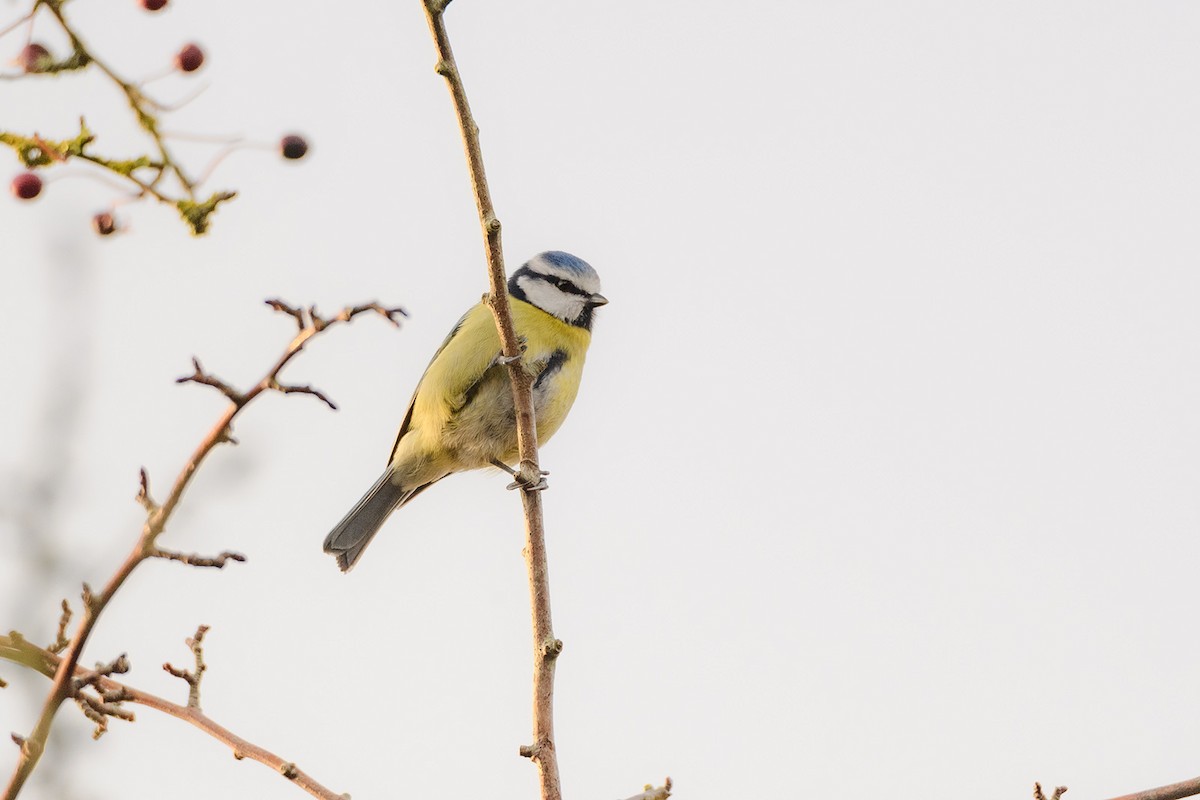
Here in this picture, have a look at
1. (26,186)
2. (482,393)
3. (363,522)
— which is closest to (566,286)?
(482,393)

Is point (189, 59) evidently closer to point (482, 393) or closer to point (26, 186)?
point (26, 186)

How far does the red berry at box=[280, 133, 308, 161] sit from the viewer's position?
2738 millimetres

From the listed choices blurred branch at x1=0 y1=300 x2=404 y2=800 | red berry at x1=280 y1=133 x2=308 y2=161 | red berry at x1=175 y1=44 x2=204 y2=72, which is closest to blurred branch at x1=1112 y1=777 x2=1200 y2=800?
blurred branch at x1=0 y1=300 x2=404 y2=800

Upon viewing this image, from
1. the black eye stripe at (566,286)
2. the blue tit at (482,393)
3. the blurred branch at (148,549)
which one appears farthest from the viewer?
the black eye stripe at (566,286)

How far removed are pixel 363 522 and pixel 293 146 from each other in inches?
116

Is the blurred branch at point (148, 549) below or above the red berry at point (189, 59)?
below

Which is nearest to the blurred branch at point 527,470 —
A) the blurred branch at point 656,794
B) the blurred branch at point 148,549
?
the blurred branch at point 656,794

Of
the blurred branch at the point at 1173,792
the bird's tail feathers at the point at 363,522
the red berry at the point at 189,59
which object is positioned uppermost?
the bird's tail feathers at the point at 363,522

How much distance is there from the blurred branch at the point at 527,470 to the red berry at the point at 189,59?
0.68 meters

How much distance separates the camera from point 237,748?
2.04m

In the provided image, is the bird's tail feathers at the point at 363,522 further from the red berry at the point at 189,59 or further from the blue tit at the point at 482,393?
the red berry at the point at 189,59

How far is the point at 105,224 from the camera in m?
2.68

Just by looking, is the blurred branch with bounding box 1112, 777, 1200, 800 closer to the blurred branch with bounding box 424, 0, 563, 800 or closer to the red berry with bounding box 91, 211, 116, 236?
the blurred branch with bounding box 424, 0, 563, 800

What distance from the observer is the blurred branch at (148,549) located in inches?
59.3
